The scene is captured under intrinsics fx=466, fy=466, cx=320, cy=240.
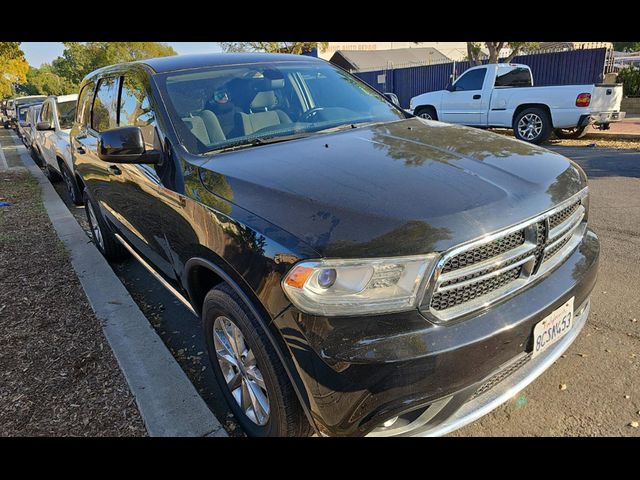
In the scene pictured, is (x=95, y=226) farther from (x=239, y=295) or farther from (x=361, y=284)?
(x=361, y=284)

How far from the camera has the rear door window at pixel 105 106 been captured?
12.5 ft

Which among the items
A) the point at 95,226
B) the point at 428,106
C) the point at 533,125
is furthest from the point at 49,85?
the point at 95,226

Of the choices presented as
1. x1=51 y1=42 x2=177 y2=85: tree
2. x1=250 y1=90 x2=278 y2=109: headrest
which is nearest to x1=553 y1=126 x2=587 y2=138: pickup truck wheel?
x1=250 y1=90 x2=278 y2=109: headrest

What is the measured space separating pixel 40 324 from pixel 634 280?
15.5 feet

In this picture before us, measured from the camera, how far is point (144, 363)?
9.92 ft

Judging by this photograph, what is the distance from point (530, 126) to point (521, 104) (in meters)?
0.56

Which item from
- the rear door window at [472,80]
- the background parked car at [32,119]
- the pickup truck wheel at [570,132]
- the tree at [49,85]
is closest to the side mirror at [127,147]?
the background parked car at [32,119]

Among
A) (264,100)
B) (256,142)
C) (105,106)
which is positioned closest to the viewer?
(256,142)

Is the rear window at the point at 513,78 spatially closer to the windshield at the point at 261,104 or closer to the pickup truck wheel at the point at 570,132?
the pickup truck wheel at the point at 570,132

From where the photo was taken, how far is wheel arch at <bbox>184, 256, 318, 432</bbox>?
185 cm

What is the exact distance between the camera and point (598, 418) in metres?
2.39

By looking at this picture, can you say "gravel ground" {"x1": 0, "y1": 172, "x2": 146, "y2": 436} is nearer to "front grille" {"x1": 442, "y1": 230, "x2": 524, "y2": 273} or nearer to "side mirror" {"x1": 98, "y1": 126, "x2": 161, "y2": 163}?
"side mirror" {"x1": 98, "y1": 126, "x2": 161, "y2": 163}

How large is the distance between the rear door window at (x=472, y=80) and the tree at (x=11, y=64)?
33.5 ft

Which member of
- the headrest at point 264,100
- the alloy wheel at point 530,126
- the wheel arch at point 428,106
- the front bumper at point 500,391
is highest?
the headrest at point 264,100
